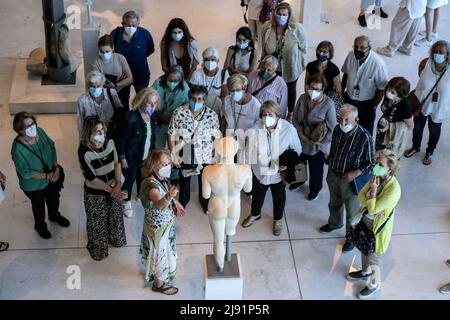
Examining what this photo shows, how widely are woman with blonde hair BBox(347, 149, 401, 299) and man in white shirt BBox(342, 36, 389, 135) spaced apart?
1943 mm

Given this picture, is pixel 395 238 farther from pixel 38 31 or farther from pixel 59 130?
pixel 38 31

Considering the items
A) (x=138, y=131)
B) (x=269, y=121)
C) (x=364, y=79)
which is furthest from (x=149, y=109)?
(x=364, y=79)

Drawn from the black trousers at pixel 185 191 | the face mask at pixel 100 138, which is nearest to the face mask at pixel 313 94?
the black trousers at pixel 185 191

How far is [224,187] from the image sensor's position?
5.70 meters

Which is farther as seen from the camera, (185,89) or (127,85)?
(127,85)

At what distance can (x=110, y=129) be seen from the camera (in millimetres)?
7625

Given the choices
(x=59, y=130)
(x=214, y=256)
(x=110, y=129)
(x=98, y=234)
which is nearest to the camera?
(x=214, y=256)

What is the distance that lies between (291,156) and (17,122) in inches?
102

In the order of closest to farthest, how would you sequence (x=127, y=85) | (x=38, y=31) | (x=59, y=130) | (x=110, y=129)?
(x=110, y=129)
(x=127, y=85)
(x=59, y=130)
(x=38, y=31)

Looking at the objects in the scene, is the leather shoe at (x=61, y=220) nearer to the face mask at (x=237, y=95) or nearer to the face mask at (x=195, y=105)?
the face mask at (x=195, y=105)

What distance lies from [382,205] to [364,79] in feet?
7.22

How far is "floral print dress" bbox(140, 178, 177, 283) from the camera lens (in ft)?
20.2

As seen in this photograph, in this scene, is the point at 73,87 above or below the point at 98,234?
above

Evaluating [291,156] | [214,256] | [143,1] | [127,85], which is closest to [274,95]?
[291,156]
